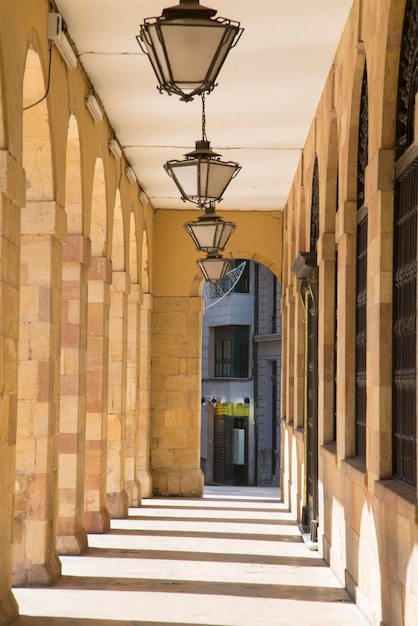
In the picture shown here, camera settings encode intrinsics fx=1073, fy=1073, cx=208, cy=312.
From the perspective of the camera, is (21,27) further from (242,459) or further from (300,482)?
(242,459)

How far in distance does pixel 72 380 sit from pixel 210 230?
9.87ft

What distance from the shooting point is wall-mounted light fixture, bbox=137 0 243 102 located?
5293mm

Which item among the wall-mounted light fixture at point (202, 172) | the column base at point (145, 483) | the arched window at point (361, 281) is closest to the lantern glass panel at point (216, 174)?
the wall-mounted light fixture at point (202, 172)

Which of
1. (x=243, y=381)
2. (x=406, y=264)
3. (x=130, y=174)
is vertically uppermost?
(x=130, y=174)

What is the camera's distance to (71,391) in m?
10.0

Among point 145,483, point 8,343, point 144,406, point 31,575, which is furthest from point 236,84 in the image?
point 145,483

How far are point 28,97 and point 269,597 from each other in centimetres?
426

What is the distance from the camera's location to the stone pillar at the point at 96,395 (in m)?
11.8

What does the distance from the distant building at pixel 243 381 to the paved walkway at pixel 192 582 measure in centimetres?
2198

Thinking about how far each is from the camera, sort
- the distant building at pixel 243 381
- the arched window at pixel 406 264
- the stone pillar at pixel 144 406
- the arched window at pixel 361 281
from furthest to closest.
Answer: the distant building at pixel 243 381 < the stone pillar at pixel 144 406 < the arched window at pixel 361 281 < the arched window at pixel 406 264

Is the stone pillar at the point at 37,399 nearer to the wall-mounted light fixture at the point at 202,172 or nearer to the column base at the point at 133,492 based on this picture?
the wall-mounted light fixture at the point at 202,172

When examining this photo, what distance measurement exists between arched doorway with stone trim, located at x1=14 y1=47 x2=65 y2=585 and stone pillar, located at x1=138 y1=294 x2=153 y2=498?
902 centimetres

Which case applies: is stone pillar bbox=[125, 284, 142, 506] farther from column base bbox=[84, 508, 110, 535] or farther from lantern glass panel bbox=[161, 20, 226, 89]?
lantern glass panel bbox=[161, 20, 226, 89]

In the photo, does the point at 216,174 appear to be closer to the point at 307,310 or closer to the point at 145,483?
the point at 307,310
